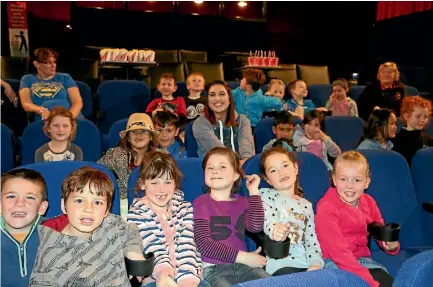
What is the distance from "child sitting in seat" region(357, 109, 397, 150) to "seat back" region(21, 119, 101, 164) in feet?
6.03

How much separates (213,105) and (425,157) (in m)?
1.39

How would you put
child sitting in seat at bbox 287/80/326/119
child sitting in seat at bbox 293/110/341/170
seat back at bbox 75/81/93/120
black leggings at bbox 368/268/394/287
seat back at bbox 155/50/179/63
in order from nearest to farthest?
black leggings at bbox 368/268/394/287 → child sitting in seat at bbox 293/110/341/170 → seat back at bbox 75/81/93/120 → child sitting in seat at bbox 287/80/326/119 → seat back at bbox 155/50/179/63

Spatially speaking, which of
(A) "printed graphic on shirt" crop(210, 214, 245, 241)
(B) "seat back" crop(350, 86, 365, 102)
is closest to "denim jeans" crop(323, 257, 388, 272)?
(A) "printed graphic on shirt" crop(210, 214, 245, 241)

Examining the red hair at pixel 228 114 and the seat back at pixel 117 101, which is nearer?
the red hair at pixel 228 114

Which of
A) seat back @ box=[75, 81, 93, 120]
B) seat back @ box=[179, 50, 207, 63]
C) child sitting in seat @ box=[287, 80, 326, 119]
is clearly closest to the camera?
seat back @ box=[75, 81, 93, 120]

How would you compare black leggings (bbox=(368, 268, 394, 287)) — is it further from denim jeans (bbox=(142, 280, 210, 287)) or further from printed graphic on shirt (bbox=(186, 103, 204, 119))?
printed graphic on shirt (bbox=(186, 103, 204, 119))

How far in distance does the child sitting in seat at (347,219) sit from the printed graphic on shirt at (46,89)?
2.76 m

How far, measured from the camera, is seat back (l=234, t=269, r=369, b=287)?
0.99m

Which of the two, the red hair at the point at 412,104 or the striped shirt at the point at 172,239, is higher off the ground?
the red hair at the point at 412,104

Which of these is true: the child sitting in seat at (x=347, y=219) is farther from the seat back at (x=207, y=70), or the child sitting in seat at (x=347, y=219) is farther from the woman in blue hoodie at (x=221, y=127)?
the seat back at (x=207, y=70)

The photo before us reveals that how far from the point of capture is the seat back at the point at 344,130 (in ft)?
14.6

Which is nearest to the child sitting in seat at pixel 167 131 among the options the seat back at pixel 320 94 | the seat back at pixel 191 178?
the seat back at pixel 191 178

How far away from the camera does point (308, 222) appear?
2.48 meters

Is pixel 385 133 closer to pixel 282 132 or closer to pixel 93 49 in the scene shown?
pixel 282 132
